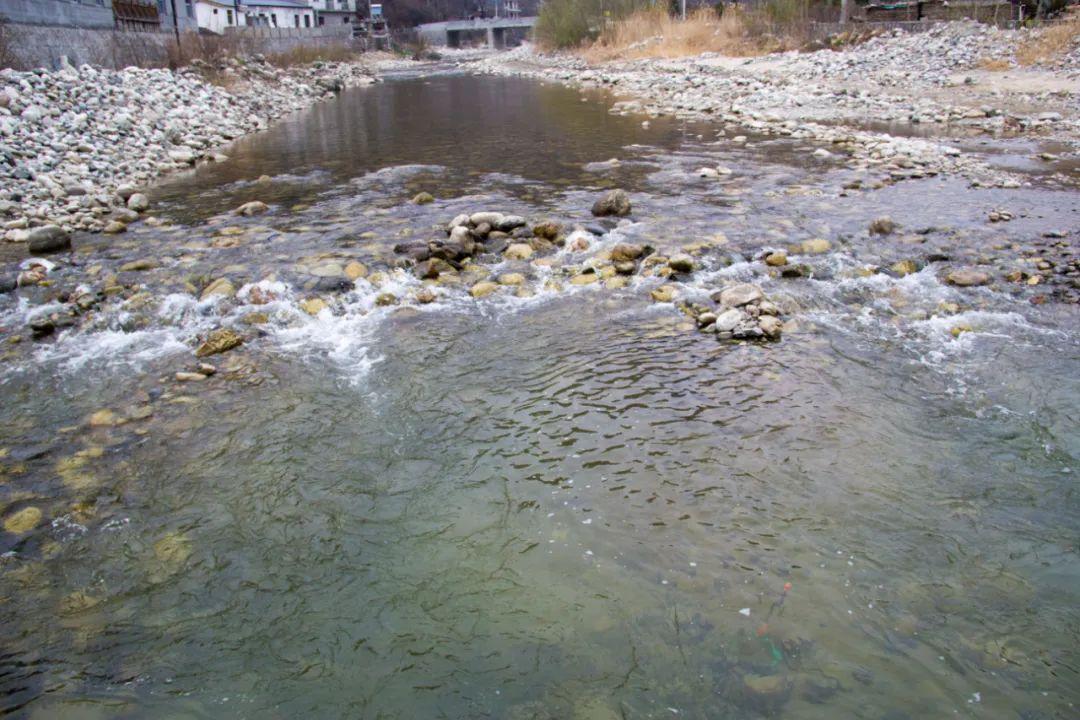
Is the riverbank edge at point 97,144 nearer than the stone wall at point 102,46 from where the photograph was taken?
Yes

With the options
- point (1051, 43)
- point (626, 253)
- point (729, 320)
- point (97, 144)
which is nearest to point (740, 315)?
point (729, 320)

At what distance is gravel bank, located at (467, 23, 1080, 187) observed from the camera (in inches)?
546

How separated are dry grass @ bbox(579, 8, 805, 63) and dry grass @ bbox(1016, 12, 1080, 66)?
1007 cm

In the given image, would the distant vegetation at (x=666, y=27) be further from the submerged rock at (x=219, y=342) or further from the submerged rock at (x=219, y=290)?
the submerged rock at (x=219, y=342)

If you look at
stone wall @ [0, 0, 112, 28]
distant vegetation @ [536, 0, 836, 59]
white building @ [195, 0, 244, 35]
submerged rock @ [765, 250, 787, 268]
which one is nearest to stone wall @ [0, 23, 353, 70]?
stone wall @ [0, 0, 112, 28]

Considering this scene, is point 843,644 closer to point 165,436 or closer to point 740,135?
point 165,436

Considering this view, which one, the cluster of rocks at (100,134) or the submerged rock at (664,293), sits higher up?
the cluster of rocks at (100,134)

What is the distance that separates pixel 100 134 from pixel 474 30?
3699 inches

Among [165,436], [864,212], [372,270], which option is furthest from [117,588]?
[864,212]

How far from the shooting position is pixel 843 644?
330cm

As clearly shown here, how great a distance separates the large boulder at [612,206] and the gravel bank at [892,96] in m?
4.49

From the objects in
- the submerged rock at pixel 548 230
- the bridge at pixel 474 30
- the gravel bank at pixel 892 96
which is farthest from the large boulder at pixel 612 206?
the bridge at pixel 474 30

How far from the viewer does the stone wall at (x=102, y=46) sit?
692 inches

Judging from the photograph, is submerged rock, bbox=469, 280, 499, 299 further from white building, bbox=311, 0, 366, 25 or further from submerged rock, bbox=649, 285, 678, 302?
white building, bbox=311, 0, 366, 25
